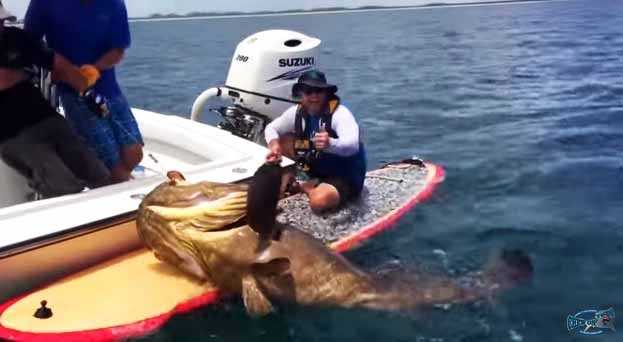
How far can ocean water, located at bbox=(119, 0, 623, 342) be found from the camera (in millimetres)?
4203

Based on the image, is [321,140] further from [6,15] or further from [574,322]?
[6,15]

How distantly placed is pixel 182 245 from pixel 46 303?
0.89 m

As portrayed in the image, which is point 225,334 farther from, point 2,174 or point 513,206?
point 513,206

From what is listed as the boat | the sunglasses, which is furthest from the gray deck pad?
the sunglasses

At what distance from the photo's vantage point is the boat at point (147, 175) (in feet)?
13.9

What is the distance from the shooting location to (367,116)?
468 inches

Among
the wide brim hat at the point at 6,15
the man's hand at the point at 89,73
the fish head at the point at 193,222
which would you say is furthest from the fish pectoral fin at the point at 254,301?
the wide brim hat at the point at 6,15

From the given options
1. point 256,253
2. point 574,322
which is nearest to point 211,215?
point 256,253

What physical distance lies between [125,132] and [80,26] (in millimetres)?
919

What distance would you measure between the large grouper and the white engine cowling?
2.62 m

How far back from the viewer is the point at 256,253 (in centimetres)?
419

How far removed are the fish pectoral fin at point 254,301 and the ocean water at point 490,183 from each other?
0.28 metres

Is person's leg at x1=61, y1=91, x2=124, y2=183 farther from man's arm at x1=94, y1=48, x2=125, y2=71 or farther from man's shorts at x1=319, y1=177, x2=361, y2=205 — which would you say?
man's shorts at x1=319, y1=177, x2=361, y2=205

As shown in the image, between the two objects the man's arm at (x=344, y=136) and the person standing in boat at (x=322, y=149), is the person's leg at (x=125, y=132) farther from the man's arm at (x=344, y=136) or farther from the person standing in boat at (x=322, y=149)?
the man's arm at (x=344, y=136)
